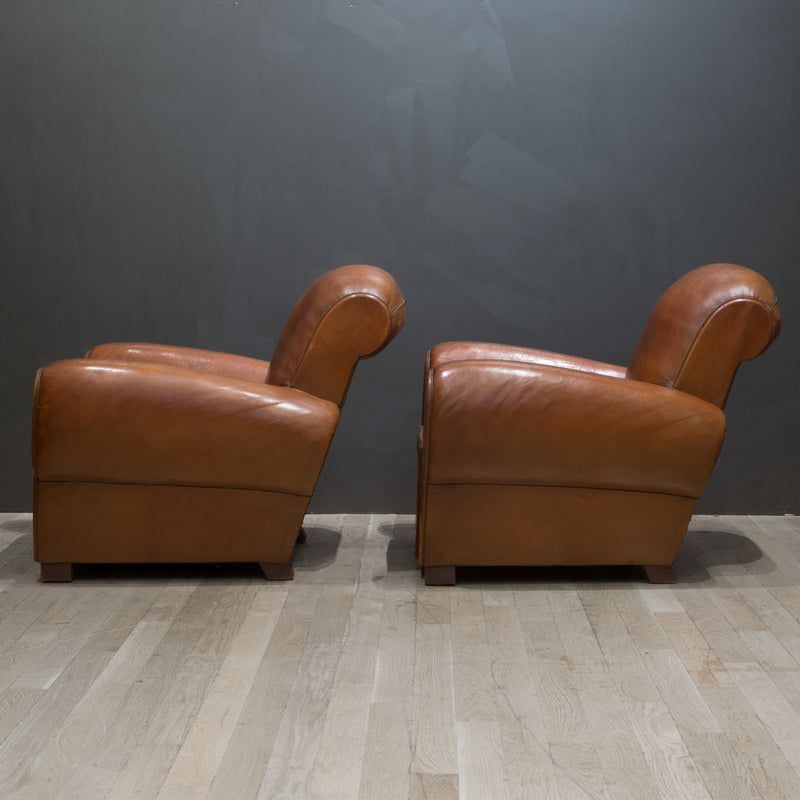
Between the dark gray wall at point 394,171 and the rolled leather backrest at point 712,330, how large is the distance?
0.79m

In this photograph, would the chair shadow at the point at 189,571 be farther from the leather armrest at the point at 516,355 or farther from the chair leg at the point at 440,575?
the leather armrest at the point at 516,355

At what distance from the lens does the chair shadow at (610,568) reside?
A: 275cm

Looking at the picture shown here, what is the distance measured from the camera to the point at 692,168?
3410 millimetres

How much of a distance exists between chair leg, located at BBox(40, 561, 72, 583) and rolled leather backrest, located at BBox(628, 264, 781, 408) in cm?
173

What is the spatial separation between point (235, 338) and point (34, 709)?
5.92ft

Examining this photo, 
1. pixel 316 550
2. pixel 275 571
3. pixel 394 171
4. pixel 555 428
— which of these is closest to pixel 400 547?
pixel 316 550

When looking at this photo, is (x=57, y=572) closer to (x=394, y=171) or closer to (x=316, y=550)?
(x=316, y=550)

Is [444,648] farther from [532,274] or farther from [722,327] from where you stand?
[532,274]

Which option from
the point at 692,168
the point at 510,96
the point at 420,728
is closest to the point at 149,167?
the point at 510,96

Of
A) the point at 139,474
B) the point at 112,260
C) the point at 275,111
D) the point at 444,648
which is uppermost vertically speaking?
the point at 275,111

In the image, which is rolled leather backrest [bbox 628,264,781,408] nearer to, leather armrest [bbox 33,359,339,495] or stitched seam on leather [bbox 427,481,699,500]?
stitched seam on leather [bbox 427,481,699,500]

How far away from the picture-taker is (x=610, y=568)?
9.49 ft

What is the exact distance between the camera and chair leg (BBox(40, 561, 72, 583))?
267 centimetres

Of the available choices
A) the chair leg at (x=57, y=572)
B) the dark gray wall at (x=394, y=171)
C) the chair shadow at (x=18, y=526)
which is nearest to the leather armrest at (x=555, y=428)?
the dark gray wall at (x=394, y=171)
